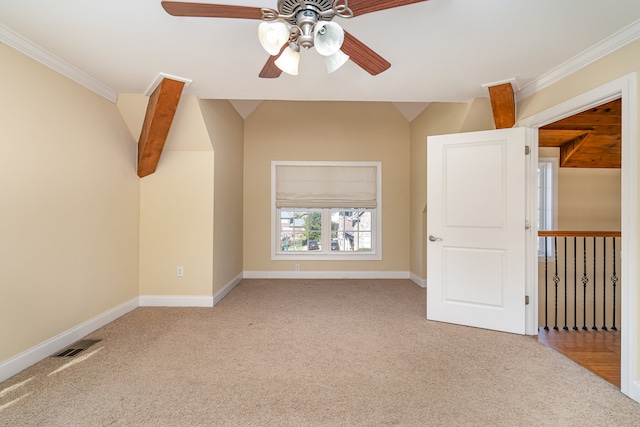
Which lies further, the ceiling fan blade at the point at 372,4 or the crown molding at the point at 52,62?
the crown molding at the point at 52,62

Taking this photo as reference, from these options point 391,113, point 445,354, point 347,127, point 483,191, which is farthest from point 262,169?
point 445,354

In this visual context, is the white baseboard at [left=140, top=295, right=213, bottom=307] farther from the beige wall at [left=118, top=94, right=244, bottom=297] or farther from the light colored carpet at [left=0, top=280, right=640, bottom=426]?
the light colored carpet at [left=0, top=280, right=640, bottom=426]

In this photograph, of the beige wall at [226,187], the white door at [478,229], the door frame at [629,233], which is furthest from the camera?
the beige wall at [226,187]

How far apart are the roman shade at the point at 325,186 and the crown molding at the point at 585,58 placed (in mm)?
2609

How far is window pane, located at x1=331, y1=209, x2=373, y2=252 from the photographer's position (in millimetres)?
5418

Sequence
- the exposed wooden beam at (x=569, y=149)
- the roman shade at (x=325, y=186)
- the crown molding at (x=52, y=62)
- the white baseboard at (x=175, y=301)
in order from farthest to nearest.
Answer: the roman shade at (x=325, y=186) → the exposed wooden beam at (x=569, y=149) → the white baseboard at (x=175, y=301) → the crown molding at (x=52, y=62)

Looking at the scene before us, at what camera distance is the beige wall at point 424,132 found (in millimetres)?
3533

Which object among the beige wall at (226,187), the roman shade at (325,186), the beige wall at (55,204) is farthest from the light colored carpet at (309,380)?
the roman shade at (325,186)

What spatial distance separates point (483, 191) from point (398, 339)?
1.59 metres

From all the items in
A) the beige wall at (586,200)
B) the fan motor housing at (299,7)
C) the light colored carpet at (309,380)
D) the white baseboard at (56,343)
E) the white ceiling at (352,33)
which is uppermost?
the white ceiling at (352,33)

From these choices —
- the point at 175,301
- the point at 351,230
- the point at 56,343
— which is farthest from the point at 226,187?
the point at 56,343

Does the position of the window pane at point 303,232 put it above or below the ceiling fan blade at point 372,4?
below

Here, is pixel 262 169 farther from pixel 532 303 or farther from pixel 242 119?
pixel 532 303

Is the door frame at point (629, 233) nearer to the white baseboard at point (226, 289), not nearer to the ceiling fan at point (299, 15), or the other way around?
the ceiling fan at point (299, 15)
